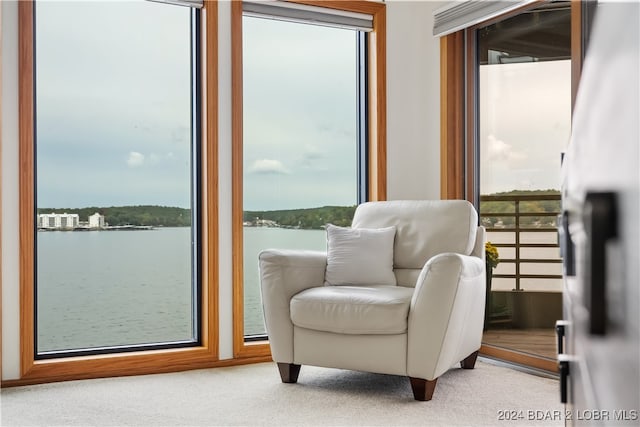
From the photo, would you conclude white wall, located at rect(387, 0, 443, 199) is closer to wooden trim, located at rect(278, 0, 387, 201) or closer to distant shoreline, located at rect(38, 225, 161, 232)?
wooden trim, located at rect(278, 0, 387, 201)

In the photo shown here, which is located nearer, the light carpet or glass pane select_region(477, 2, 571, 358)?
the light carpet

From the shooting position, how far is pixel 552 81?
10.3 ft

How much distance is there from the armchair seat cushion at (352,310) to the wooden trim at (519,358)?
884 millimetres

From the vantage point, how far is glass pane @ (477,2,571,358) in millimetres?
3146

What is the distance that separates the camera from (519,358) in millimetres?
3318

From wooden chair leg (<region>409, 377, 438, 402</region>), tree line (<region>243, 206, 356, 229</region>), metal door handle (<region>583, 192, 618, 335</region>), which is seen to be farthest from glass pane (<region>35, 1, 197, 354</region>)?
metal door handle (<region>583, 192, 618, 335</region>)

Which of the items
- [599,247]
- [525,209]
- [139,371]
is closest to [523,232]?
[525,209]

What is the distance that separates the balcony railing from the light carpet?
53cm

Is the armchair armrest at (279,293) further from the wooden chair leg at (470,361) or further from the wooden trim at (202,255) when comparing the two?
the wooden chair leg at (470,361)

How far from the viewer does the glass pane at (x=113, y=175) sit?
3174 millimetres

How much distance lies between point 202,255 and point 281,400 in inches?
43.3

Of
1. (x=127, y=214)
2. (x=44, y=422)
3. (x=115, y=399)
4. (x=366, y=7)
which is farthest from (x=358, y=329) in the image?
(x=366, y=7)

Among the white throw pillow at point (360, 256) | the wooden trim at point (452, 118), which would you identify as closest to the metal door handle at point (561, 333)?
the white throw pillow at point (360, 256)

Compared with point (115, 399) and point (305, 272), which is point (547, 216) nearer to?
point (305, 272)
